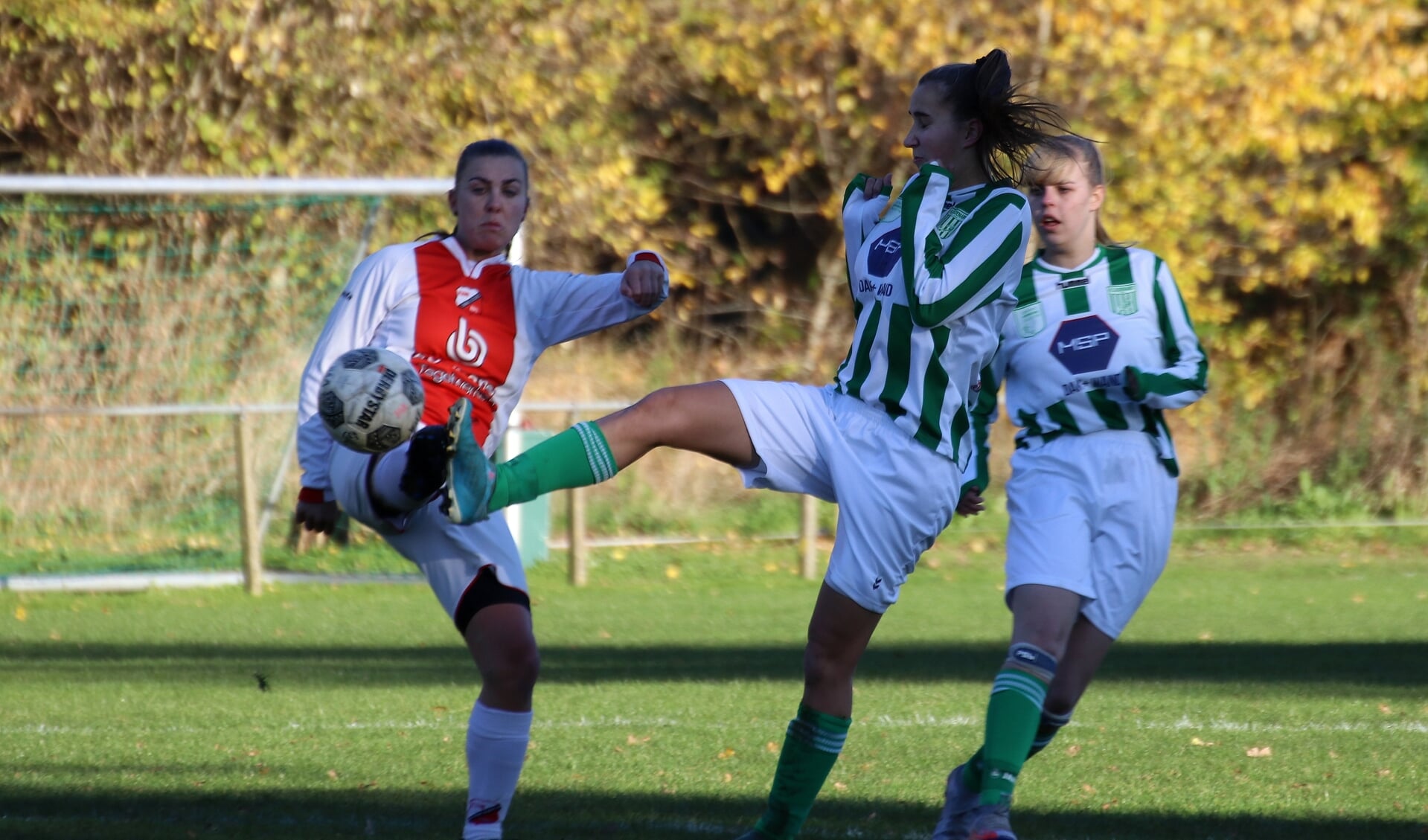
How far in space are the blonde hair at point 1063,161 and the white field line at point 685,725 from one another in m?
2.40

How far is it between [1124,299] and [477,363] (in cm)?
191

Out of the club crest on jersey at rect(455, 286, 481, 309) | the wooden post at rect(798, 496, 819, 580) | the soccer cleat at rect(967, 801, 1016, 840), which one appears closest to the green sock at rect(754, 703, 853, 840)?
the soccer cleat at rect(967, 801, 1016, 840)

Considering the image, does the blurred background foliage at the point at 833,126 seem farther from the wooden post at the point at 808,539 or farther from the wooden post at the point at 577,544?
the wooden post at the point at 808,539

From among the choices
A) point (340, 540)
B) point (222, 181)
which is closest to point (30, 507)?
point (340, 540)

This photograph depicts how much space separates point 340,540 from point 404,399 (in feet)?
30.1

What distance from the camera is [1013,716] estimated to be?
13.1 ft

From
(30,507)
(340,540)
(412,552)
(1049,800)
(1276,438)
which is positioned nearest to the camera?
(412,552)

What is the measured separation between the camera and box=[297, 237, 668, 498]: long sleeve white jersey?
4199 millimetres

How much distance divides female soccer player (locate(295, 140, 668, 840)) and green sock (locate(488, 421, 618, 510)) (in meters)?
0.52

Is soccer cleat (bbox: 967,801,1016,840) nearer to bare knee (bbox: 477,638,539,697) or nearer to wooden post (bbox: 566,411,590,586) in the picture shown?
bare knee (bbox: 477,638,539,697)

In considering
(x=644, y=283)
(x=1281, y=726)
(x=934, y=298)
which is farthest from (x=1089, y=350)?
(x=1281, y=726)

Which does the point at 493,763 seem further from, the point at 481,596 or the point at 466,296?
the point at 466,296

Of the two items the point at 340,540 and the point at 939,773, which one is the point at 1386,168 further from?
the point at 939,773

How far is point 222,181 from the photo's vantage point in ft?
33.7
